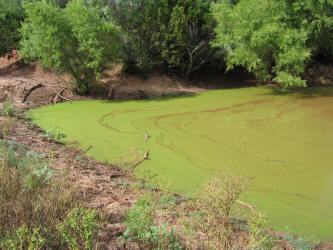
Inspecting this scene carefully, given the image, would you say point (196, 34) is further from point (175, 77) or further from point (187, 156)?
point (187, 156)

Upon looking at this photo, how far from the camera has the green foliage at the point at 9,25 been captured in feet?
55.9

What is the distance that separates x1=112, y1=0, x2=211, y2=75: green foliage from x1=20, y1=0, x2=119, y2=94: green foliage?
2564 mm

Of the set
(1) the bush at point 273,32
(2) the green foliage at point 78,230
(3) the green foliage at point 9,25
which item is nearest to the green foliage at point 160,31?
(1) the bush at point 273,32

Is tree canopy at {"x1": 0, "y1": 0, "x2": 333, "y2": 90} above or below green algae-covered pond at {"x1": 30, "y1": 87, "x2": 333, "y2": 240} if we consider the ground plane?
above

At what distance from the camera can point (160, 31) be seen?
1616 cm

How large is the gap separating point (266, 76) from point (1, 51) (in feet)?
Result: 49.5

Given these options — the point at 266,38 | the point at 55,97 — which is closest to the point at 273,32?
the point at 266,38

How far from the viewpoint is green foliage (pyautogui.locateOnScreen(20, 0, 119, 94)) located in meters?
12.3

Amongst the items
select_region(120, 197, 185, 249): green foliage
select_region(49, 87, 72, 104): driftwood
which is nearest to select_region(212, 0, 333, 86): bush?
select_region(49, 87, 72, 104): driftwood

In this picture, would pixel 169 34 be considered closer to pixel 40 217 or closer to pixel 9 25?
pixel 9 25

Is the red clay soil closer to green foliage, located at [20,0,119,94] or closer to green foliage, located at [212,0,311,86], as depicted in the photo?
green foliage, located at [20,0,119,94]

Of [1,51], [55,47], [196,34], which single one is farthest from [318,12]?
[1,51]

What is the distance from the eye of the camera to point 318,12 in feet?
49.1

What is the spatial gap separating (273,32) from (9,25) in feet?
48.1
